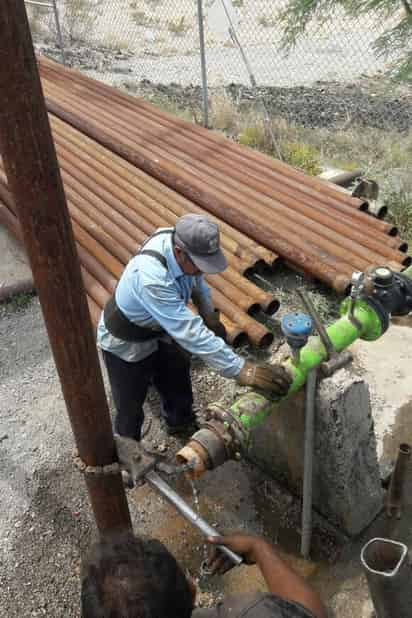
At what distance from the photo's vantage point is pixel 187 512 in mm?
2221

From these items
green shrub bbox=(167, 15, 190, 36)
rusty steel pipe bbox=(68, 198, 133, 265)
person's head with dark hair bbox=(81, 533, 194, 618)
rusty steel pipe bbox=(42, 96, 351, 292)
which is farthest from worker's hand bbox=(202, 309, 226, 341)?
green shrub bbox=(167, 15, 190, 36)

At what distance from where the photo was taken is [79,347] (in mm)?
2088

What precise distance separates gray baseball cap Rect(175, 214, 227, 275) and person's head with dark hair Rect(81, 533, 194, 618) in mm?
1510

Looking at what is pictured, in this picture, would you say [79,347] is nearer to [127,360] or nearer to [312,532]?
[127,360]

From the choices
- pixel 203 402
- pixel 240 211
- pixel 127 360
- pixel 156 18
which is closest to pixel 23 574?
pixel 127 360

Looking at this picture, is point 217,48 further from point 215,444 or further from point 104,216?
point 215,444

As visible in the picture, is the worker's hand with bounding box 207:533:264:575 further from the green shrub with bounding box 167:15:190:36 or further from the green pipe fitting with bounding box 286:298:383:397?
the green shrub with bounding box 167:15:190:36

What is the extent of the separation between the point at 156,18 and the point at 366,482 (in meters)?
22.4

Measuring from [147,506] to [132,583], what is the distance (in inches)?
81.0

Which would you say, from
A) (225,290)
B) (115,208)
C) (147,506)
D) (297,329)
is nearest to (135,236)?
(115,208)

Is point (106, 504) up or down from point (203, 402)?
up

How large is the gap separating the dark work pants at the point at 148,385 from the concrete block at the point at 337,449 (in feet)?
2.10

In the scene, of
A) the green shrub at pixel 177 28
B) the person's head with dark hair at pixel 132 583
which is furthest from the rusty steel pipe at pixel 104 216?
the green shrub at pixel 177 28

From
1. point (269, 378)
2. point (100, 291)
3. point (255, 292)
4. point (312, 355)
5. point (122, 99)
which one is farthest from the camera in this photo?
point (122, 99)
